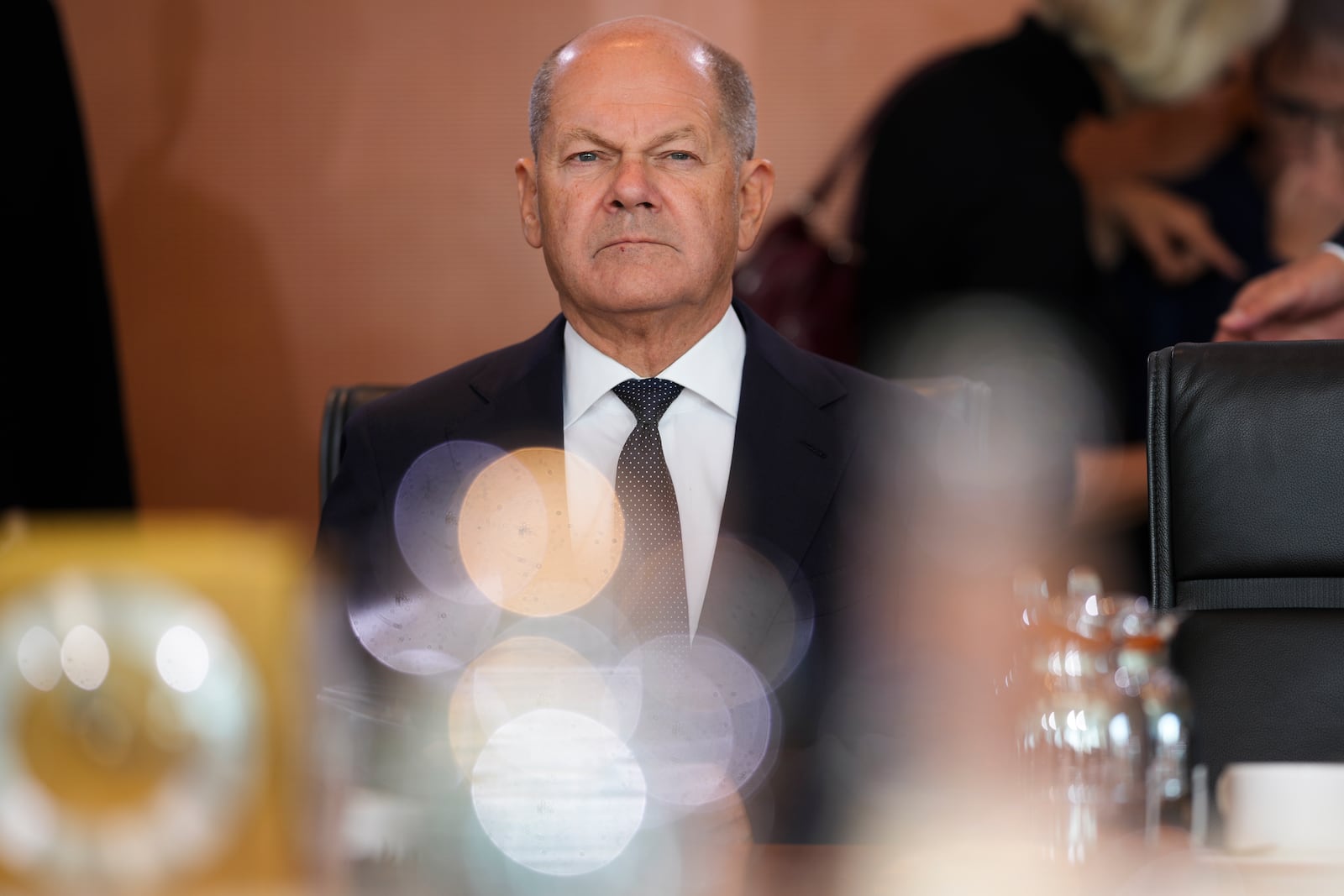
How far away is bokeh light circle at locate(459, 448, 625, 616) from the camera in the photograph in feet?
4.59

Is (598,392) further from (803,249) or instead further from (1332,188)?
(1332,188)

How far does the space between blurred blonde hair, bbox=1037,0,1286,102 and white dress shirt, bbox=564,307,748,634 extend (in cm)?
147

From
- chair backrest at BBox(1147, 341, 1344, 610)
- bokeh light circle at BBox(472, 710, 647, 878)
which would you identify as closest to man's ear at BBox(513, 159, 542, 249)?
chair backrest at BBox(1147, 341, 1344, 610)

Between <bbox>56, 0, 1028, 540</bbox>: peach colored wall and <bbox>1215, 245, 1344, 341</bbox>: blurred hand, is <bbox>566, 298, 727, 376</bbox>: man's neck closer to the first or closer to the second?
<bbox>1215, 245, 1344, 341</bbox>: blurred hand

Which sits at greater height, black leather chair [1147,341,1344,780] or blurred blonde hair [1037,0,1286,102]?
blurred blonde hair [1037,0,1286,102]

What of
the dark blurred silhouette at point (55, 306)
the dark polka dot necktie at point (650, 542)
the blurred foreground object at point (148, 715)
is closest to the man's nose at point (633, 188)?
the dark polka dot necktie at point (650, 542)

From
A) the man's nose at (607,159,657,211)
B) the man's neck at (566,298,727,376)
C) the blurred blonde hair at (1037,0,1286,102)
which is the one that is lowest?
the man's neck at (566,298,727,376)

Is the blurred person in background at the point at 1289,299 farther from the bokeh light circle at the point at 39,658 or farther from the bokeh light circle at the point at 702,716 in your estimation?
the bokeh light circle at the point at 39,658

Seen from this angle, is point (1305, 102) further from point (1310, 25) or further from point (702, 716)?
point (702, 716)

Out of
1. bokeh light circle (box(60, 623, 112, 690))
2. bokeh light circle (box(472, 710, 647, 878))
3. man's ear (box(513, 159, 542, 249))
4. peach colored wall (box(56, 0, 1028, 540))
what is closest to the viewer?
bokeh light circle (box(60, 623, 112, 690))

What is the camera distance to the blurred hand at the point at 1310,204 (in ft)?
9.29

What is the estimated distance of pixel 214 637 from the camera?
1.92ft

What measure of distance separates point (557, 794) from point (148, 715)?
0.78 ft

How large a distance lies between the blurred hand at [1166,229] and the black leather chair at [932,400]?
1.32 metres
